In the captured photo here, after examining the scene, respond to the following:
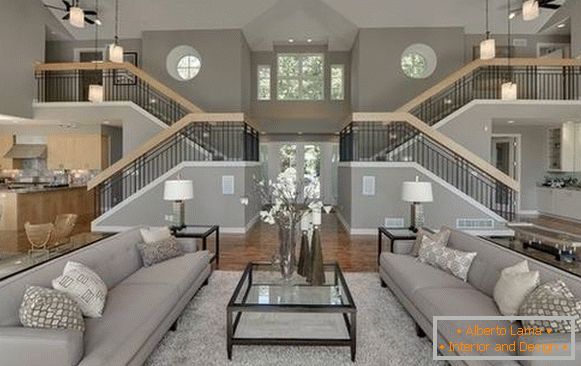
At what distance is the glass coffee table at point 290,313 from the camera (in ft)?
9.25

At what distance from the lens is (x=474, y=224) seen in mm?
7305

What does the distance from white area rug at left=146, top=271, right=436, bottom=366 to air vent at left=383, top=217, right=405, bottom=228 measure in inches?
148

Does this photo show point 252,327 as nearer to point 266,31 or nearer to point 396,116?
point 396,116

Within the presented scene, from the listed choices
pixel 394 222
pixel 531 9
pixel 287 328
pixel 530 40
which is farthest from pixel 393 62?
pixel 287 328

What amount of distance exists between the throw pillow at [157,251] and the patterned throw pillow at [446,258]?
111 inches

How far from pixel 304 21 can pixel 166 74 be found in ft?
14.1

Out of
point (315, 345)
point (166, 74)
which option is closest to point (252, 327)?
point (315, 345)

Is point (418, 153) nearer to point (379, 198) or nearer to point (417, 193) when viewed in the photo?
point (379, 198)

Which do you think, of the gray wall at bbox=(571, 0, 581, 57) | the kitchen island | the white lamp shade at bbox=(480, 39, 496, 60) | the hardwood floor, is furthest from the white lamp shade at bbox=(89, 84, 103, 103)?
the gray wall at bbox=(571, 0, 581, 57)

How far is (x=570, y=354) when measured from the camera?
6.28ft

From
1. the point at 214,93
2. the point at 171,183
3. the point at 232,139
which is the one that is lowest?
the point at 171,183

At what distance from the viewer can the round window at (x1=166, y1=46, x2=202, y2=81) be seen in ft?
34.0

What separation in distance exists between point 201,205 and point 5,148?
→ 714cm

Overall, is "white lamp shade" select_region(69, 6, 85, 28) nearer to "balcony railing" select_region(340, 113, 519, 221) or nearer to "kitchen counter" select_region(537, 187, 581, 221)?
"balcony railing" select_region(340, 113, 519, 221)
